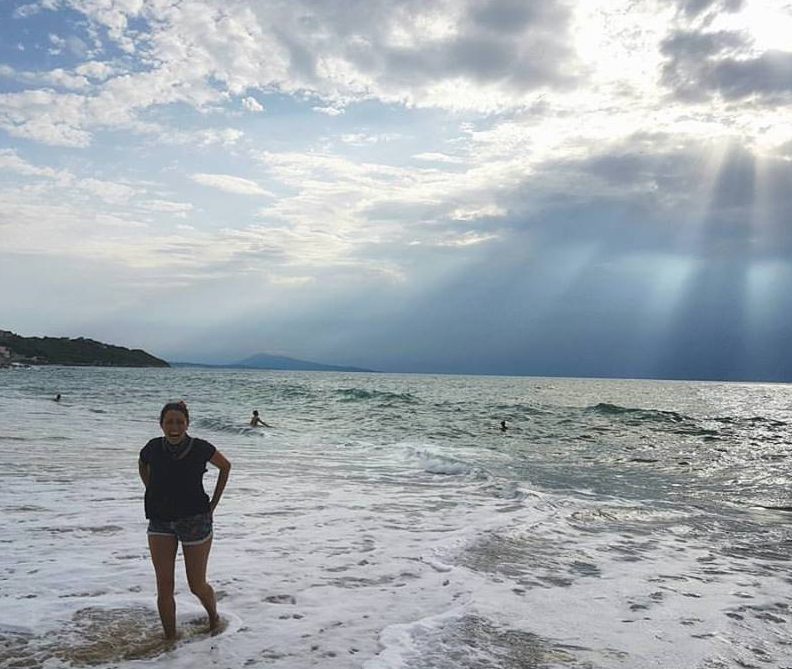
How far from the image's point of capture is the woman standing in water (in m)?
5.64

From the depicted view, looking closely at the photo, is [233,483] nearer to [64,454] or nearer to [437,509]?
[437,509]

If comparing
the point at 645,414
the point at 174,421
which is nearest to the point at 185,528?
the point at 174,421

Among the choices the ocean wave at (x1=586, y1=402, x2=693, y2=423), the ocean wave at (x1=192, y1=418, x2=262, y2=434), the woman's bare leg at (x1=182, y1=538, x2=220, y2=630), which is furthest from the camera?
the ocean wave at (x1=586, y1=402, x2=693, y2=423)

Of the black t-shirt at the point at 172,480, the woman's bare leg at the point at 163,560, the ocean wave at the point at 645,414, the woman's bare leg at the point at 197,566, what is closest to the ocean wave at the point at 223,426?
the woman's bare leg at the point at 197,566

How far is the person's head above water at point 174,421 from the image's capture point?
5.56 metres

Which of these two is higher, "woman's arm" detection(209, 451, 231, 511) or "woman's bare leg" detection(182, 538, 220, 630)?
"woman's arm" detection(209, 451, 231, 511)

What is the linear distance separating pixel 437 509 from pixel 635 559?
4.53 m

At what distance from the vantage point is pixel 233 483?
15.1 m

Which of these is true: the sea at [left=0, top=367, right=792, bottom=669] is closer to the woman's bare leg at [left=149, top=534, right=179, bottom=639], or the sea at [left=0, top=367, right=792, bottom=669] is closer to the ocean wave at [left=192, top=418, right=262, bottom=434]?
the woman's bare leg at [left=149, top=534, right=179, bottom=639]

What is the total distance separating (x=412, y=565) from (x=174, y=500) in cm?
428

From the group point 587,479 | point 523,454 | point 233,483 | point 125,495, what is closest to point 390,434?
point 523,454

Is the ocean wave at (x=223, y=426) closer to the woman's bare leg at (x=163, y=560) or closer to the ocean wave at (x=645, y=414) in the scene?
the woman's bare leg at (x=163, y=560)

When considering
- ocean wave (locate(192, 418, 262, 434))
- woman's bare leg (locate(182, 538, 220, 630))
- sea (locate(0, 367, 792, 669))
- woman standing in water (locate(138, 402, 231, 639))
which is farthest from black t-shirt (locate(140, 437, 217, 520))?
ocean wave (locate(192, 418, 262, 434))

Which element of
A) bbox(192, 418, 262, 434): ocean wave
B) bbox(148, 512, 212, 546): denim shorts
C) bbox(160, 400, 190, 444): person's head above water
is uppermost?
bbox(160, 400, 190, 444): person's head above water
